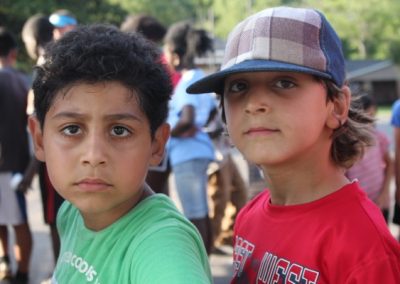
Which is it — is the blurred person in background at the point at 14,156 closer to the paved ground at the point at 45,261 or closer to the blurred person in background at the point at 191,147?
the paved ground at the point at 45,261

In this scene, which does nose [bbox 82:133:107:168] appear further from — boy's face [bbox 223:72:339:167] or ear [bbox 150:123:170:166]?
boy's face [bbox 223:72:339:167]

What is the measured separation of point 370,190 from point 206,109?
1.32m

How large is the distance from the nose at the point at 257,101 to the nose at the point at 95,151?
0.39m

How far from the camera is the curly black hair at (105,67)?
136 centimetres

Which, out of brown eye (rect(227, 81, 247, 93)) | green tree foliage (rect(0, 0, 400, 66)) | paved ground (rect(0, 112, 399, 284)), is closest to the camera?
brown eye (rect(227, 81, 247, 93))

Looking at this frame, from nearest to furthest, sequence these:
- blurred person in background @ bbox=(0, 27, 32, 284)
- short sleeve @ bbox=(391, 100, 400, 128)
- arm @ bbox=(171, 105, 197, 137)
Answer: short sleeve @ bbox=(391, 100, 400, 128) → arm @ bbox=(171, 105, 197, 137) → blurred person in background @ bbox=(0, 27, 32, 284)

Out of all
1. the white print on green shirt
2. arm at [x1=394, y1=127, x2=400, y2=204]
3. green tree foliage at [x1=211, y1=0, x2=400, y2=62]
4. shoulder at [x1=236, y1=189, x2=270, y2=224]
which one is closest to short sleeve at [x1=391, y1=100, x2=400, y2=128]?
arm at [x1=394, y1=127, x2=400, y2=204]

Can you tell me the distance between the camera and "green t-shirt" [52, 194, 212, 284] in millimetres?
1110

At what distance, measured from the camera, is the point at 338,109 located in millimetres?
1607

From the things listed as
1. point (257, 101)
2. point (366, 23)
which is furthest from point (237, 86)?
point (366, 23)

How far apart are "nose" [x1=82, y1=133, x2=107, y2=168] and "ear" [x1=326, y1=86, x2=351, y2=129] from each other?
64cm

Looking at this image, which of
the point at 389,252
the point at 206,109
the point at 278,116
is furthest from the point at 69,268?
the point at 206,109

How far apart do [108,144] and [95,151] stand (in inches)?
1.4

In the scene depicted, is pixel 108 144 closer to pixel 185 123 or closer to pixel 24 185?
pixel 185 123
